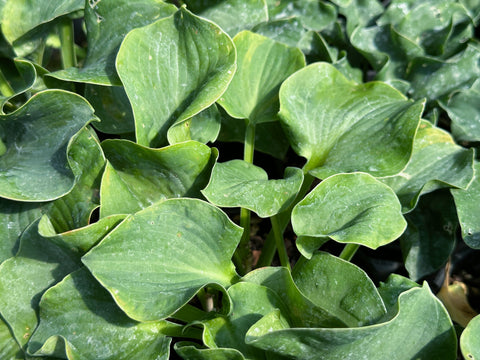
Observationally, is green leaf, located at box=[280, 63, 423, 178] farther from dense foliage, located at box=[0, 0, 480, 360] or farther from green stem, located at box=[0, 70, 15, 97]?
green stem, located at box=[0, 70, 15, 97]

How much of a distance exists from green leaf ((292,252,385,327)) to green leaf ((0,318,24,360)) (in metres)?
0.58

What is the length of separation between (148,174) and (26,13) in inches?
21.4

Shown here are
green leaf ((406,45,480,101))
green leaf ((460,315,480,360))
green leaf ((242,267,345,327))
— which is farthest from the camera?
green leaf ((406,45,480,101))

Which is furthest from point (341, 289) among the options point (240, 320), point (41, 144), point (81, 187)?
point (41, 144)

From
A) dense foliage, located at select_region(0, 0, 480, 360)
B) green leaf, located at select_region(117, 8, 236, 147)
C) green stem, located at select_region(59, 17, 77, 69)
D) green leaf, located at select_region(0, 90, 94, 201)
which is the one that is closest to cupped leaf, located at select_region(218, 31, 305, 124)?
dense foliage, located at select_region(0, 0, 480, 360)

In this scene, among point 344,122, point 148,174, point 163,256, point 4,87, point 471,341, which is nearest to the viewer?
point 471,341

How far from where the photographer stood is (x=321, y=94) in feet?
4.24

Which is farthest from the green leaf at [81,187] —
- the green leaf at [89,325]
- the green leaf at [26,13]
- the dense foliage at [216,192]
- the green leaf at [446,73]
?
the green leaf at [446,73]

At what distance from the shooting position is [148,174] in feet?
3.75

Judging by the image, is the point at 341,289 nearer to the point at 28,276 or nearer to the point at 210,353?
the point at 210,353

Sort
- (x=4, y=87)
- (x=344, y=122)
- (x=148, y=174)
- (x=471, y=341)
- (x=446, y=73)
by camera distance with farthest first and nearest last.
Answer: (x=446, y=73)
(x=4, y=87)
(x=344, y=122)
(x=148, y=174)
(x=471, y=341)

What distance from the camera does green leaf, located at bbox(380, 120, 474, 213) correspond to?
123cm

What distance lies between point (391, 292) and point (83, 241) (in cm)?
61

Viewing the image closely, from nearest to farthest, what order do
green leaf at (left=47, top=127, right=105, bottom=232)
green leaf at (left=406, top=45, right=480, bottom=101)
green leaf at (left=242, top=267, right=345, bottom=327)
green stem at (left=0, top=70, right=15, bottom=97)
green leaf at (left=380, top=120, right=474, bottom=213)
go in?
1. green leaf at (left=242, top=267, right=345, bottom=327)
2. green leaf at (left=47, top=127, right=105, bottom=232)
3. green leaf at (left=380, top=120, right=474, bottom=213)
4. green stem at (left=0, top=70, right=15, bottom=97)
5. green leaf at (left=406, top=45, right=480, bottom=101)
